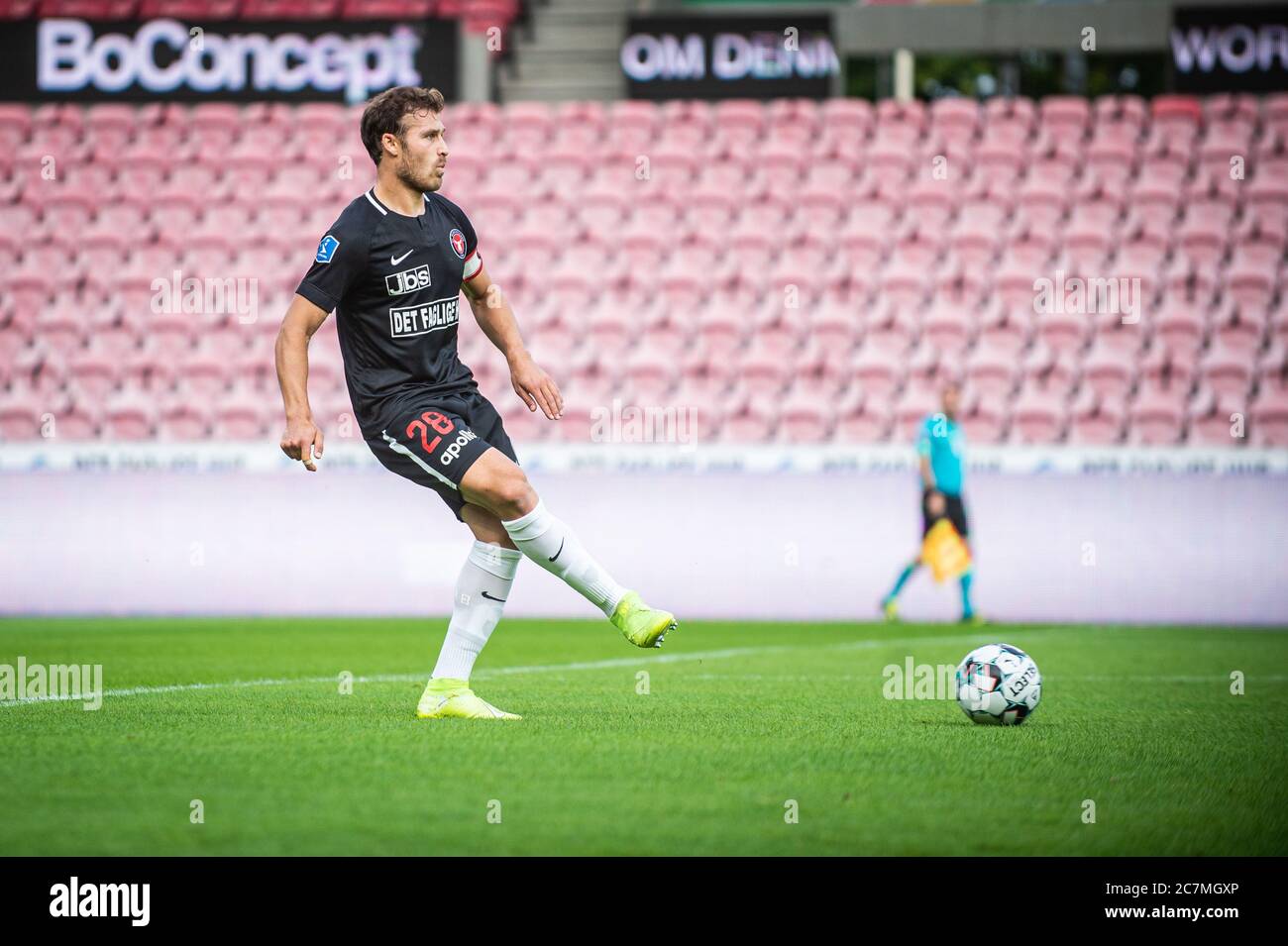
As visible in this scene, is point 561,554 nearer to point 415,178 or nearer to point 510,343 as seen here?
point 510,343

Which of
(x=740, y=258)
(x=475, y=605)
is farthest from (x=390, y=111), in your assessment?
(x=740, y=258)

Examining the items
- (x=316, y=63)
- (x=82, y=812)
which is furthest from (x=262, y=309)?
(x=82, y=812)

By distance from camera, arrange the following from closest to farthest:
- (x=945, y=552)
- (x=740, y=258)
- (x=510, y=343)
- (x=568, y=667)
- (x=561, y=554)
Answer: (x=561, y=554)
(x=510, y=343)
(x=568, y=667)
(x=945, y=552)
(x=740, y=258)

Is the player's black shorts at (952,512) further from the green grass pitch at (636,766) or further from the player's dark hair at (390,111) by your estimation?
the player's dark hair at (390,111)

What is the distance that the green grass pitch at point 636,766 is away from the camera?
4086mm

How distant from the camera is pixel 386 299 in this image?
19.9 feet

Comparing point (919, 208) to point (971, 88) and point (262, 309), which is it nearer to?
point (262, 309)

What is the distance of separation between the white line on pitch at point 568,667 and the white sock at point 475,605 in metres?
1.70

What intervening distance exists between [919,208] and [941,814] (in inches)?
510

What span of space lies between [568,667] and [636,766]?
4.03m

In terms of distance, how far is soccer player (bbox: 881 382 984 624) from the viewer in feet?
43.4

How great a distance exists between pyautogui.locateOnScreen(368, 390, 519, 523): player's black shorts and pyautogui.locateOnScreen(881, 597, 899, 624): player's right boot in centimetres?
791
